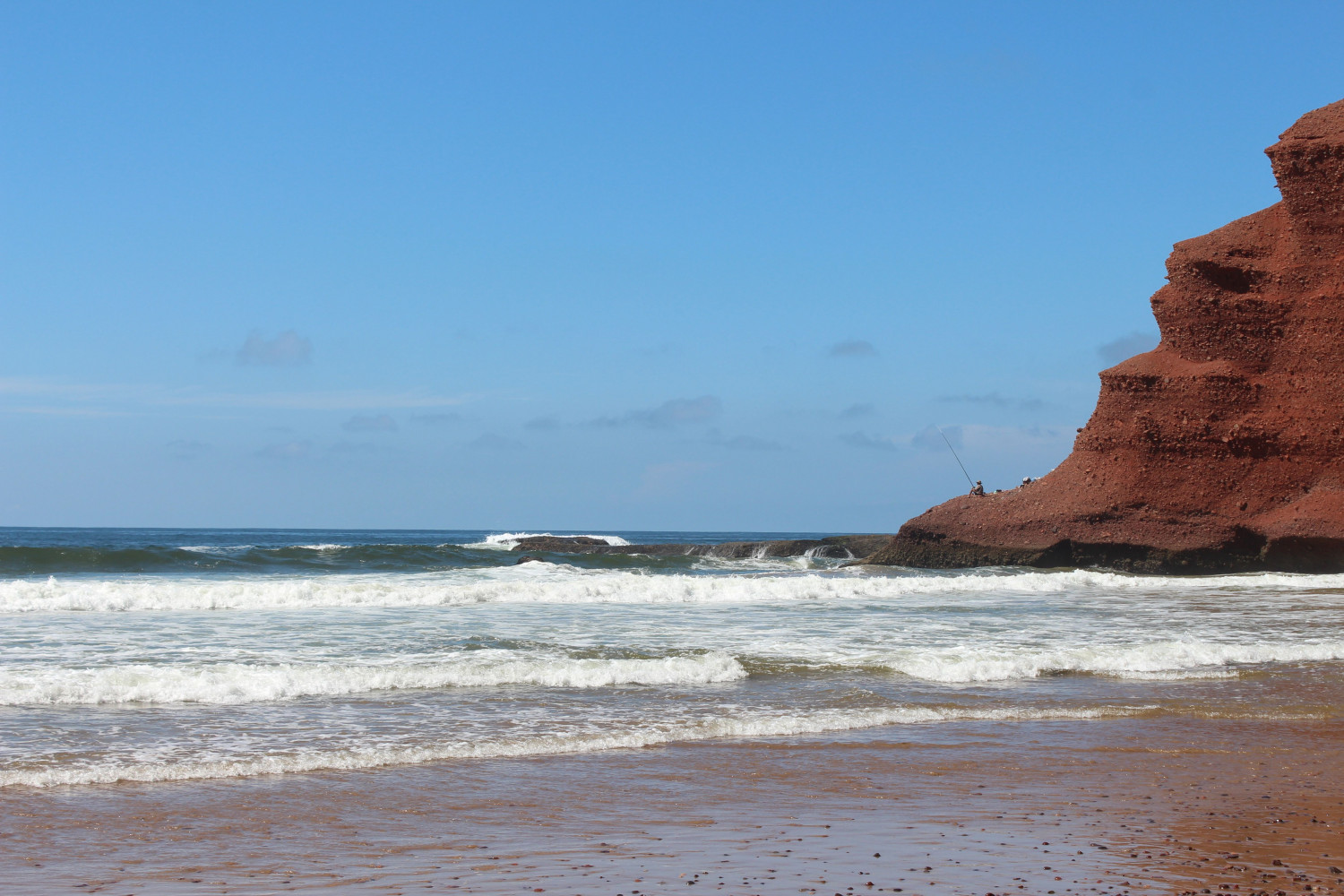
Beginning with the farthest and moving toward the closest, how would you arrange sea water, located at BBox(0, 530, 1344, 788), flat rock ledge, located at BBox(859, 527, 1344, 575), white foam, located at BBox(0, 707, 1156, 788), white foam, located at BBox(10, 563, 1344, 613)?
flat rock ledge, located at BBox(859, 527, 1344, 575) → white foam, located at BBox(10, 563, 1344, 613) → sea water, located at BBox(0, 530, 1344, 788) → white foam, located at BBox(0, 707, 1156, 788)

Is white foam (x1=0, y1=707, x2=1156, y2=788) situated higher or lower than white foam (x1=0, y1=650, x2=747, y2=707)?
lower

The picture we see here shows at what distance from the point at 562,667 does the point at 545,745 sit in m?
2.83

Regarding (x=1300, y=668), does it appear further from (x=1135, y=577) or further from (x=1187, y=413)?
(x=1187, y=413)

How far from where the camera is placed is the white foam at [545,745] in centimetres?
631

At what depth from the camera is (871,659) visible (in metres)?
11.2

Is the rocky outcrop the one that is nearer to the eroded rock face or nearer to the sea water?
the eroded rock face

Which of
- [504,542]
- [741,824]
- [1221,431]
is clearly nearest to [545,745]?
[741,824]

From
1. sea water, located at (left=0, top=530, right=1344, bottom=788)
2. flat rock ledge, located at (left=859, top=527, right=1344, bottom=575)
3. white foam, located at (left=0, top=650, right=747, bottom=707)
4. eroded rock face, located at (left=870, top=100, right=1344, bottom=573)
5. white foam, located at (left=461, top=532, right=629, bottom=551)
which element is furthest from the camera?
white foam, located at (left=461, top=532, right=629, bottom=551)

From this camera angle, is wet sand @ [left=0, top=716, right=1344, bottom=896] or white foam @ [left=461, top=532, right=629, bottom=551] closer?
wet sand @ [left=0, top=716, right=1344, bottom=896]

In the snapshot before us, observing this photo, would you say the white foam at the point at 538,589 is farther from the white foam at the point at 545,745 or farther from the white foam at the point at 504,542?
the white foam at the point at 504,542

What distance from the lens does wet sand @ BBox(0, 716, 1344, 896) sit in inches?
173

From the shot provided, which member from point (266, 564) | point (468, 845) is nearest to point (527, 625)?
point (468, 845)

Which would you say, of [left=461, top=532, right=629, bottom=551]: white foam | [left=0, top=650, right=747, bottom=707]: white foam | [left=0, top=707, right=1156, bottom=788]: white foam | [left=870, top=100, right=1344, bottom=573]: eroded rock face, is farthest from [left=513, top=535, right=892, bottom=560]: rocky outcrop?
[left=0, top=707, right=1156, bottom=788]: white foam

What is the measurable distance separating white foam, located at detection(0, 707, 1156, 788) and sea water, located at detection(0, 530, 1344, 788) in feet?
0.08
